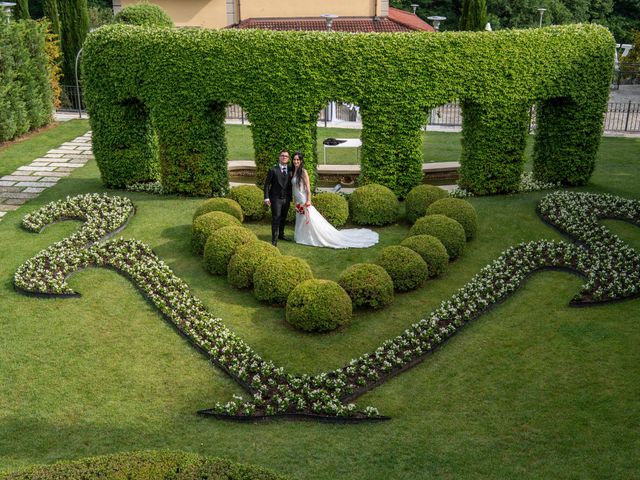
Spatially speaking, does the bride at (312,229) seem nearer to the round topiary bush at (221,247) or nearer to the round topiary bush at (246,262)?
the round topiary bush at (221,247)

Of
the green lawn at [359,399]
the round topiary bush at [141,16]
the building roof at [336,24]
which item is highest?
the building roof at [336,24]

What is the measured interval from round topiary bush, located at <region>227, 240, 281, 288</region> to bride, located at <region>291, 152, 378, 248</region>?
1767 mm

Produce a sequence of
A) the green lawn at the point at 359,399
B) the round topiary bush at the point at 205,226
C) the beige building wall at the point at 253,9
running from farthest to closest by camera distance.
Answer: the beige building wall at the point at 253,9 < the round topiary bush at the point at 205,226 < the green lawn at the point at 359,399

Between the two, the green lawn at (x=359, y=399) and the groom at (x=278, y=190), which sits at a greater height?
the groom at (x=278, y=190)

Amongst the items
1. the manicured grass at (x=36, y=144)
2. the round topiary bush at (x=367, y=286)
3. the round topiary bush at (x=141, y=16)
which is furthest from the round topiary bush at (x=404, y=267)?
the manicured grass at (x=36, y=144)

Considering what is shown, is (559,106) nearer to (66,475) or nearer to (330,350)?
(330,350)

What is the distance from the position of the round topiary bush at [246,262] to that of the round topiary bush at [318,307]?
1.51 metres

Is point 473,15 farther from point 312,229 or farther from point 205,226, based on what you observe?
point 205,226

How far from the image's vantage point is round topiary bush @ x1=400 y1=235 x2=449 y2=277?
1268 centimetres

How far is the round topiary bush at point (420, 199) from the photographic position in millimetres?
15453

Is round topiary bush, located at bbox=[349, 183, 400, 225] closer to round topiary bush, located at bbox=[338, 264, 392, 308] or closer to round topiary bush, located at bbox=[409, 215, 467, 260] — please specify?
round topiary bush, located at bbox=[409, 215, 467, 260]

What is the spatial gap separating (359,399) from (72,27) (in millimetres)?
28806

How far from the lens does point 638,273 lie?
12156 mm

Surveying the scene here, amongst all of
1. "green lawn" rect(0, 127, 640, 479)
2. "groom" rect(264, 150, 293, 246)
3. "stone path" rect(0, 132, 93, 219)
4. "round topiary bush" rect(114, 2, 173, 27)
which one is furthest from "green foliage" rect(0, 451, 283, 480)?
"round topiary bush" rect(114, 2, 173, 27)
